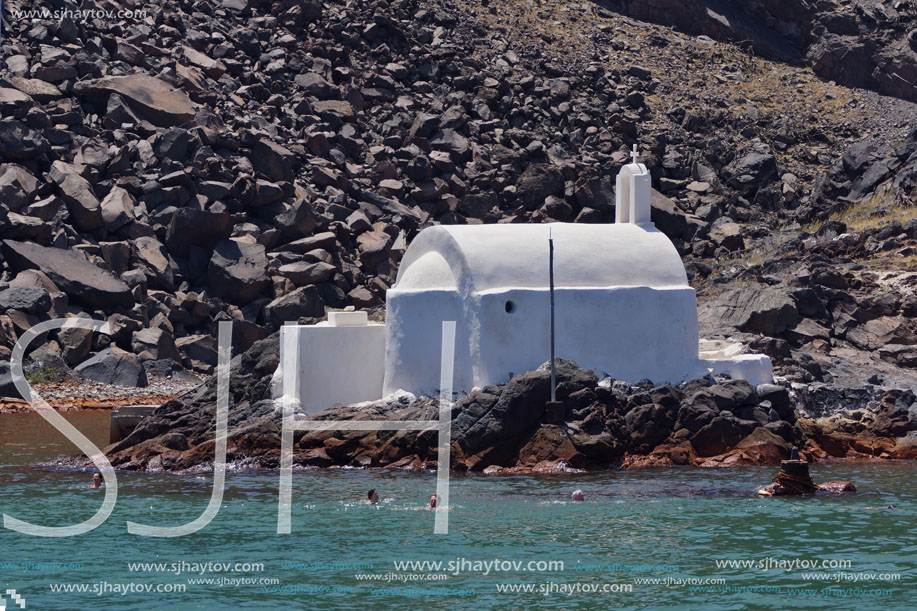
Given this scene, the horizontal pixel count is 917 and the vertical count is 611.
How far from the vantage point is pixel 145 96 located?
49.4 m

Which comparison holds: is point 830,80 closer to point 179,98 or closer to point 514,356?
point 179,98

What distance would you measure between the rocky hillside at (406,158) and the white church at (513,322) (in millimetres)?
4564

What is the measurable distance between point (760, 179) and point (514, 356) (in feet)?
96.6

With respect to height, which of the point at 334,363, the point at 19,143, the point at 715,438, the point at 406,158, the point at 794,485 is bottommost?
the point at 794,485

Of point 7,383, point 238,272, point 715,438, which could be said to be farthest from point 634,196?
point 7,383

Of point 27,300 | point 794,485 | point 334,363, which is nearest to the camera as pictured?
point 794,485

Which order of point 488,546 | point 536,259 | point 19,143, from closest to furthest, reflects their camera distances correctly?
point 488,546 → point 536,259 → point 19,143

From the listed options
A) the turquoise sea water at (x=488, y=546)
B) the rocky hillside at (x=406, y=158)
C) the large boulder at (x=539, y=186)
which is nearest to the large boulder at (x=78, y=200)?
the rocky hillside at (x=406, y=158)

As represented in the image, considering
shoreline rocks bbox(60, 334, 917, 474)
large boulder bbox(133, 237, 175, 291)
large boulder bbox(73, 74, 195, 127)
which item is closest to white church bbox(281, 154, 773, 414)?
shoreline rocks bbox(60, 334, 917, 474)

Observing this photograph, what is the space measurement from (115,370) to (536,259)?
57.8ft

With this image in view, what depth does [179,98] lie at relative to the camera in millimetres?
50188

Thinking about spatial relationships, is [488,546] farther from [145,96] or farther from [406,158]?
[145,96]

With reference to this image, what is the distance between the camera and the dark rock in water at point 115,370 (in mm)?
40000

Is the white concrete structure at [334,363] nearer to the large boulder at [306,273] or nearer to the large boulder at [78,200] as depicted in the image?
the large boulder at [306,273]
